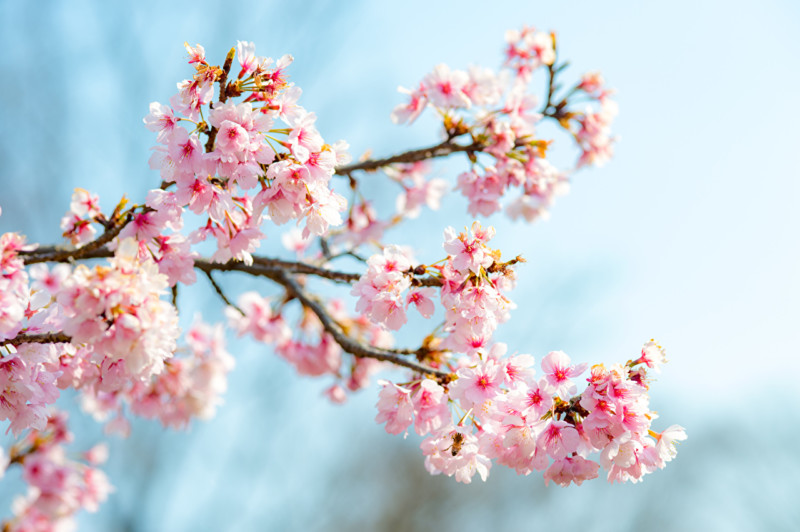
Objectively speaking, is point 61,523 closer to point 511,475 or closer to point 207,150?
point 207,150

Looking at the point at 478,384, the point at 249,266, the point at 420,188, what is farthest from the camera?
the point at 420,188

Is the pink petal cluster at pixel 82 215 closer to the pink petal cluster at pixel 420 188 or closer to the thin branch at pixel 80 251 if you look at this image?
the thin branch at pixel 80 251

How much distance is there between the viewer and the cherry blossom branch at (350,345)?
2.06m

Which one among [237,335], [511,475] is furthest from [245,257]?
[511,475]


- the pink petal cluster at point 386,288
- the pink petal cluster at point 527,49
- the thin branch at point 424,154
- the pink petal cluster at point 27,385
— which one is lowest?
the pink petal cluster at point 27,385

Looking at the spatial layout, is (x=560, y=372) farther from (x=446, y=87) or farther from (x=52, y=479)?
(x=52, y=479)

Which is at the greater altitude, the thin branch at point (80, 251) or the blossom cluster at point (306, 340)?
the blossom cluster at point (306, 340)

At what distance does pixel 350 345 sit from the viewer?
235cm

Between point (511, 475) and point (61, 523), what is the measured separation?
37.1ft

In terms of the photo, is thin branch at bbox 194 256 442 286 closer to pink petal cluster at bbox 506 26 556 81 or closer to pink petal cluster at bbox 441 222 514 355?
pink petal cluster at bbox 441 222 514 355

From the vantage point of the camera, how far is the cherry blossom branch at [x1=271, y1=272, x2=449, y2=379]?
206 centimetres

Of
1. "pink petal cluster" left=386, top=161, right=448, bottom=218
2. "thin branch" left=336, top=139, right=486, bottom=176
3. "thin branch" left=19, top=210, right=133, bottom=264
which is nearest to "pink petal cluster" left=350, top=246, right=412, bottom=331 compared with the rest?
"thin branch" left=19, top=210, right=133, bottom=264

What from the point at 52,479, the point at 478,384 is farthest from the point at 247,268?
the point at 52,479

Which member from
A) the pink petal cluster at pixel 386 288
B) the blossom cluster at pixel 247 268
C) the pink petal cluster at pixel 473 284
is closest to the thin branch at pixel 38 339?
the blossom cluster at pixel 247 268
